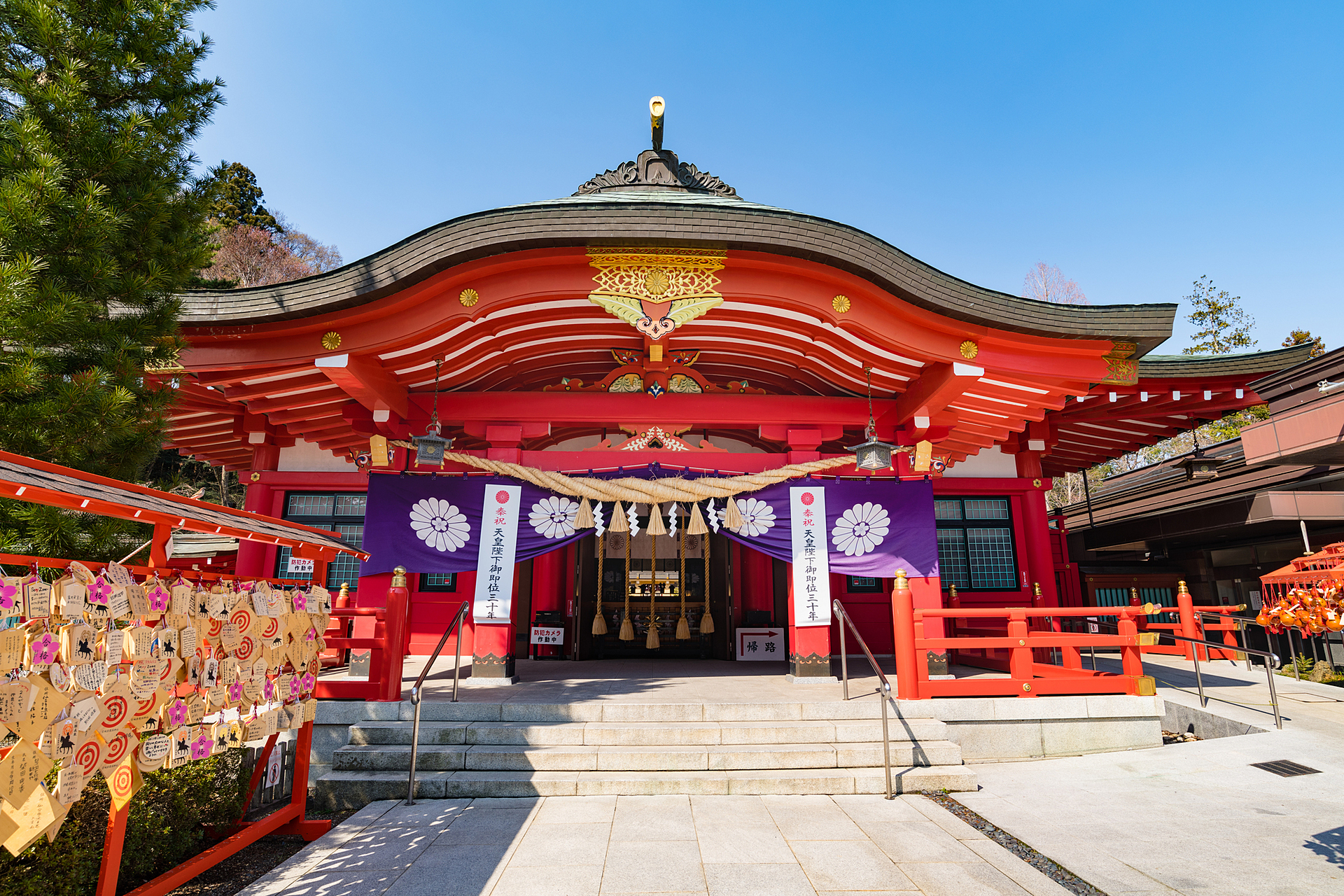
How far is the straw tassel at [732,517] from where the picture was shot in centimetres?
841

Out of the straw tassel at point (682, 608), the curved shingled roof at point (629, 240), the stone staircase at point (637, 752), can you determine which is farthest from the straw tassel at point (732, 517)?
the curved shingled roof at point (629, 240)

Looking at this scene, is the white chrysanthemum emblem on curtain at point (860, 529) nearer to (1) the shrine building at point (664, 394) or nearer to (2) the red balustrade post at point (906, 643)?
(1) the shrine building at point (664, 394)

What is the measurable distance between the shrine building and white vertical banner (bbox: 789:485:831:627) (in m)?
0.13

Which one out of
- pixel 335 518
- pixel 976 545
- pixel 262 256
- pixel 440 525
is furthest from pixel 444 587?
pixel 262 256

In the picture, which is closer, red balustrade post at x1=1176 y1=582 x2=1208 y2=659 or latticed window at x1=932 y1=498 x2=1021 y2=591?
red balustrade post at x1=1176 y1=582 x2=1208 y2=659

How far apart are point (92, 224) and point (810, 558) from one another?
7.91 meters

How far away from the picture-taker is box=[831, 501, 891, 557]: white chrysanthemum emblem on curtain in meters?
8.60

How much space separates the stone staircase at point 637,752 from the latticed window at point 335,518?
5.90m

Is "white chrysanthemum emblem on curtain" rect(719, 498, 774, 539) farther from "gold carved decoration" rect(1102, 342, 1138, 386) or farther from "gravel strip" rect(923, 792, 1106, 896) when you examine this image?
"gold carved decoration" rect(1102, 342, 1138, 386)

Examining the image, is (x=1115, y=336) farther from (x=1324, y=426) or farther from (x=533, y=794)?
(x=533, y=794)

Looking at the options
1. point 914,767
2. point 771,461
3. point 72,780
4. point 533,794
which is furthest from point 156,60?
point 914,767

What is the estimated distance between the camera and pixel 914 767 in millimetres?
5902

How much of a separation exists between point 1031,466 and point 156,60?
1362 cm

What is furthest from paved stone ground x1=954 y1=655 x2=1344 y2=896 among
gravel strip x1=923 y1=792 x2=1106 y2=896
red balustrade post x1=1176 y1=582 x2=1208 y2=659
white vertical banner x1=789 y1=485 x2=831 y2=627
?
white vertical banner x1=789 y1=485 x2=831 y2=627
